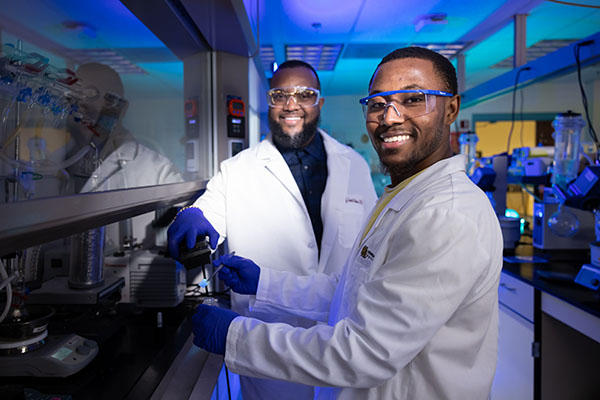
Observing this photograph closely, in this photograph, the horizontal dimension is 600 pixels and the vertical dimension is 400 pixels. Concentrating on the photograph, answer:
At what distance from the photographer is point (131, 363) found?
3.56ft

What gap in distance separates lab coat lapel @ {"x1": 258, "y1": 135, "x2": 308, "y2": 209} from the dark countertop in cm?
118

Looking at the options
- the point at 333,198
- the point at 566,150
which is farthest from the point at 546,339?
the point at 566,150

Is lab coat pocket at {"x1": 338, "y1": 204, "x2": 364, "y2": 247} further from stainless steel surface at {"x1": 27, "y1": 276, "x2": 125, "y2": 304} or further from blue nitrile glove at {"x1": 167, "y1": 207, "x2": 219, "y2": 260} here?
stainless steel surface at {"x1": 27, "y1": 276, "x2": 125, "y2": 304}

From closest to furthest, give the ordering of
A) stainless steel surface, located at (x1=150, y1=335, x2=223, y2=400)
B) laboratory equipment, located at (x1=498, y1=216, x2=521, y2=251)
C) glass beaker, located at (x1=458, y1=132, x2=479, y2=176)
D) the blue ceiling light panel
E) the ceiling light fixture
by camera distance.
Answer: stainless steel surface, located at (x1=150, y1=335, x2=223, y2=400) → laboratory equipment, located at (x1=498, y1=216, x2=521, y2=251) → the ceiling light fixture → glass beaker, located at (x1=458, y1=132, x2=479, y2=176) → the blue ceiling light panel

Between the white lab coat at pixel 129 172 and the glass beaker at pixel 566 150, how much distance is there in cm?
247

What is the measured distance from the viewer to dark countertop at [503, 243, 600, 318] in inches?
61.2

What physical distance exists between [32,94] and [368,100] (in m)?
0.88

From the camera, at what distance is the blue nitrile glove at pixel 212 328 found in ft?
2.88

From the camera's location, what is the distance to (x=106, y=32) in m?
1.57

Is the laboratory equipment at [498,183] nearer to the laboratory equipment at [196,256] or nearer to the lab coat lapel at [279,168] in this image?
the lab coat lapel at [279,168]

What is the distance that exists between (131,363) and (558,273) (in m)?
2.01

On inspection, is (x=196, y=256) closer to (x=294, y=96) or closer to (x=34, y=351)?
(x=34, y=351)

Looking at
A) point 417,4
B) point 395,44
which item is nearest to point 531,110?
point 395,44

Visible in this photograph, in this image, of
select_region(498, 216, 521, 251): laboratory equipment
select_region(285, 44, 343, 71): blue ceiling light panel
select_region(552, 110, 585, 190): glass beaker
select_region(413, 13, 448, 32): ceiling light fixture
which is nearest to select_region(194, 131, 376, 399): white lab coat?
select_region(498, 216, 521, 251): laboratory equipment
